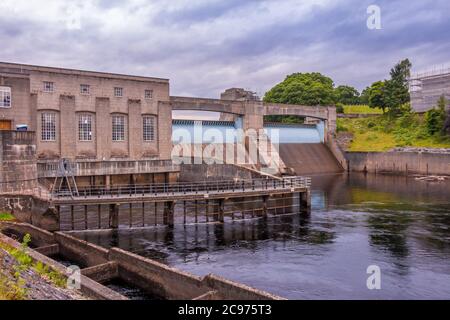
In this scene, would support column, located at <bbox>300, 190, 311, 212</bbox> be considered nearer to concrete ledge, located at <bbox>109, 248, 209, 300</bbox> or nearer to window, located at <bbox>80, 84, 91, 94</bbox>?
concrete ledge, located at <bbox>109, 248, 209, 300</bbox>

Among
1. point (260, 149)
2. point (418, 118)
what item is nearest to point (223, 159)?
point (260, 149)

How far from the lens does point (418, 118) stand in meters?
67.2

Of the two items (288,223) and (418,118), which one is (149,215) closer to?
(288,223)

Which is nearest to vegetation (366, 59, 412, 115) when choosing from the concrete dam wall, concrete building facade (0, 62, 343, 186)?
the concrete dam wall

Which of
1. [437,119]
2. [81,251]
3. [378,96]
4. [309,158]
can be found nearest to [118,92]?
[81,251]

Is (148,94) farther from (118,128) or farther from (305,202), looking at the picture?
(305,202)

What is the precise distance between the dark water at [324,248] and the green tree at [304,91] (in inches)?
1766

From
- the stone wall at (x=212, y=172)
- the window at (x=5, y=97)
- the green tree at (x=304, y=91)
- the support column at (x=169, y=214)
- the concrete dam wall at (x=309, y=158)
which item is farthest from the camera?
the green tree at (x=304, y=91)

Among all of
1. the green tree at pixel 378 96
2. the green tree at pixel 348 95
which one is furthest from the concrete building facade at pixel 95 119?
the green tree at pixel 348 95

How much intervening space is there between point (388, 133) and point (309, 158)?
15.5m

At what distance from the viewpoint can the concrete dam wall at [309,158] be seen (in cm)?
5742

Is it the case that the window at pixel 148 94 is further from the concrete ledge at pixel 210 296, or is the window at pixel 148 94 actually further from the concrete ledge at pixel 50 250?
the concrete ledge at pixel 210 296

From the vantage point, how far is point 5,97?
112 ft
